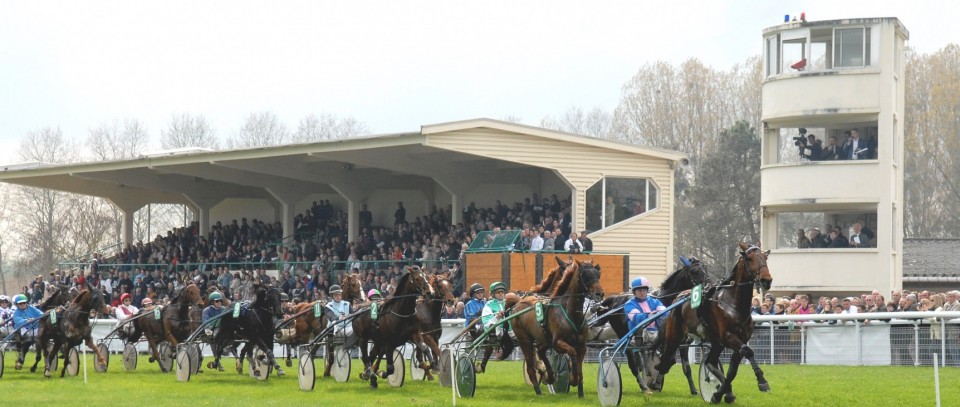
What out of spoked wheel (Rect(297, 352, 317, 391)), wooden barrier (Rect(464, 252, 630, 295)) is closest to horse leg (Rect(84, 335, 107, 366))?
spoked wheel (Rect(297, 352, 317, 391))

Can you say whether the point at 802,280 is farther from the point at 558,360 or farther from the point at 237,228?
the point at 237,228

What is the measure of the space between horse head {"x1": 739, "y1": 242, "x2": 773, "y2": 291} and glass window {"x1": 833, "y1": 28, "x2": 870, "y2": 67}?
18333 millimetres

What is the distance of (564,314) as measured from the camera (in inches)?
639

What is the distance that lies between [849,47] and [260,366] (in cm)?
1716

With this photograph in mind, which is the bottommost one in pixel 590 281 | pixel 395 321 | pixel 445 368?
pixel 445 368

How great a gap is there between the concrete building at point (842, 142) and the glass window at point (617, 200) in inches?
121

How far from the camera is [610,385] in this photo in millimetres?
14891

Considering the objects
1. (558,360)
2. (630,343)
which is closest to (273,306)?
(558,360)

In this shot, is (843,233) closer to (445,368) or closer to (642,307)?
(445,368)

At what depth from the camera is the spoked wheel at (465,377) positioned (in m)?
16.8

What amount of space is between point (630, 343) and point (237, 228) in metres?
Result: 30.6

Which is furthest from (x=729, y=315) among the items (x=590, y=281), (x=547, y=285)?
(x=547, y=285)

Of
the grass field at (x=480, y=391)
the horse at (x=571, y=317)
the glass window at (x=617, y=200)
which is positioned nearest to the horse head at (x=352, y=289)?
the grass field at (x=480, y=391)

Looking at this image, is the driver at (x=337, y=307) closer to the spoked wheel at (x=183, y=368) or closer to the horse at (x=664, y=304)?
the spoked wheel at (x=183, y=368)
